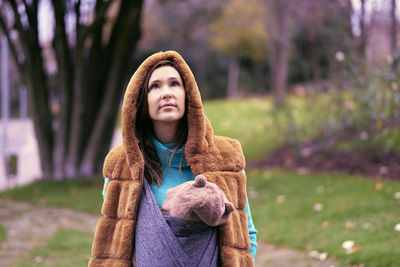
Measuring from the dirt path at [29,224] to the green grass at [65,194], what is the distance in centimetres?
24

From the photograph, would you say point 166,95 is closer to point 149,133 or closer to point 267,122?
point 149,133

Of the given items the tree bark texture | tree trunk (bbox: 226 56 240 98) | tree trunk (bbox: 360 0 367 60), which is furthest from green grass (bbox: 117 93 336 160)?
tree trunk (bbox: 226 56 240 98)

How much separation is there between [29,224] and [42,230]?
1.45 feet

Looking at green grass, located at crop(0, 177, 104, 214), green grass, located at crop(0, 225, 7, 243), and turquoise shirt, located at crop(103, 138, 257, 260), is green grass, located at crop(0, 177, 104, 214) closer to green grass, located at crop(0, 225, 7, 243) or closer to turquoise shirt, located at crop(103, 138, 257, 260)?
green grass, located at crop(0, 225, 7, 243)

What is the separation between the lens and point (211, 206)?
2.02m

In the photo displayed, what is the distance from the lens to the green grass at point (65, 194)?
8734 millimetres

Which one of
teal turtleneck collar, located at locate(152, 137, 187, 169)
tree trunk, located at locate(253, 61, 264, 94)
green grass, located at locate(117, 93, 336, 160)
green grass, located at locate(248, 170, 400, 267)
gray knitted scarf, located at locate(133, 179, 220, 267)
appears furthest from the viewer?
tree trunk, located at locate(253, 61, 264, 94)

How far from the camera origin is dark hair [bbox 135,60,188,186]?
8.18ft

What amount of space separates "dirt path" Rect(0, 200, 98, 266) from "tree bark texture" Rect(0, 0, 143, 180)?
1763 mm

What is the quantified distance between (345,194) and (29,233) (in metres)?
4.73

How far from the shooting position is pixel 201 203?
78.9 inches

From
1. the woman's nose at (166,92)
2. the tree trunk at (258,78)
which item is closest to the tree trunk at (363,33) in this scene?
the woman's nose at (166,92)

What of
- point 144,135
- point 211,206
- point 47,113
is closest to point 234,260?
point 211,206

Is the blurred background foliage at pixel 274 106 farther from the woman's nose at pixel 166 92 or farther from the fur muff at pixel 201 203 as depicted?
the fur muff at pixel 201 203
